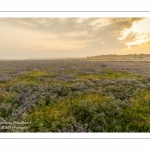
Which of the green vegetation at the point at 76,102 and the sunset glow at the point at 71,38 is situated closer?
the green vegetation at the point at 76,102

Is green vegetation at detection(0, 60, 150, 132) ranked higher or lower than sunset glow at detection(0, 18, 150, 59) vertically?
lower

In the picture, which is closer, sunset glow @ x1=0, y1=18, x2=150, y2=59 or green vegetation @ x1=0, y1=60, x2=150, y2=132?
green vegetation @ x1=0, y1=60, x2=150, y2=132

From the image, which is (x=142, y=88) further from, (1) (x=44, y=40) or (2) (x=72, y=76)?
(1) (x=44, y=40)

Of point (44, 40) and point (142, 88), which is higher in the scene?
point (44, 40)

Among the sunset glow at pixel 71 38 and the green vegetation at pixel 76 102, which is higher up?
the sunset glow at pixel 71 38

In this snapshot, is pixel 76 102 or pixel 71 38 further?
pixel 71 38

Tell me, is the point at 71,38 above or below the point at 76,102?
above
